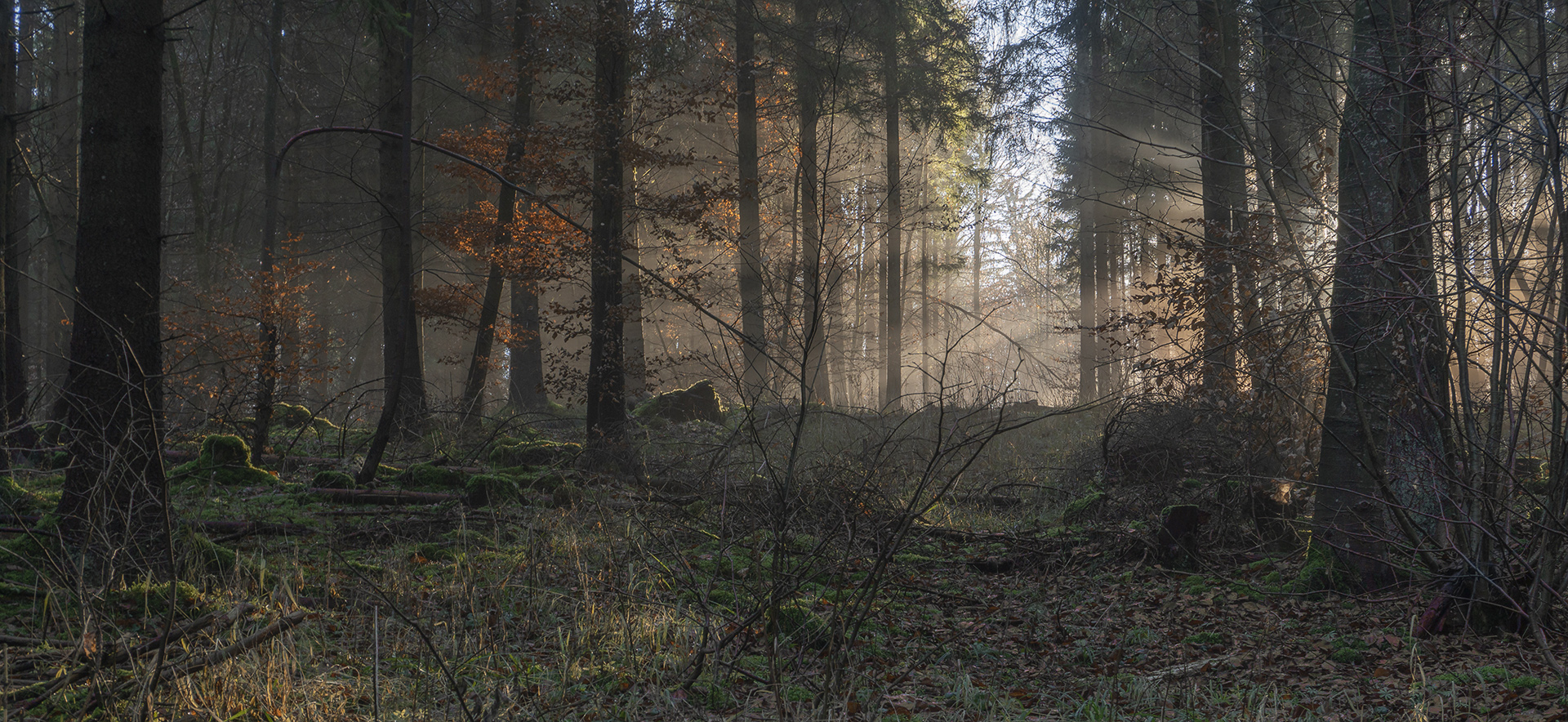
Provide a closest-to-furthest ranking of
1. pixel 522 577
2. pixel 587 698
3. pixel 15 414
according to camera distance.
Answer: pixel 587 698 < pixel 522 577 < pixel 15 414

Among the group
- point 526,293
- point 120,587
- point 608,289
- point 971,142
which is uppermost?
point 971,142

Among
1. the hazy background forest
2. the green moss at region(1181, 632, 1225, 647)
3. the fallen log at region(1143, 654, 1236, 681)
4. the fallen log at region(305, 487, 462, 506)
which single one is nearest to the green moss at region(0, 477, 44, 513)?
the hazy background forest

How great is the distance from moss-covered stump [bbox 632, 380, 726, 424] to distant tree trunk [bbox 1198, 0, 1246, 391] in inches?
341

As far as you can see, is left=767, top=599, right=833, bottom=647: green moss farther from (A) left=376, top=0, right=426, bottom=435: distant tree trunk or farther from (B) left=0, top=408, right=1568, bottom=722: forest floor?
(A) left=376, top=0, right=426, bottom=435: distant tree trunk

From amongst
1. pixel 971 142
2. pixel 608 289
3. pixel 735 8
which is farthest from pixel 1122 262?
pixel 608 289

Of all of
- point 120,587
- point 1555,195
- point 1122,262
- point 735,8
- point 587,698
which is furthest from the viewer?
point 1122,262

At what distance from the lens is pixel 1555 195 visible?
322 cm

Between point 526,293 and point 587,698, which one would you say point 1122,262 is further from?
point 587,698

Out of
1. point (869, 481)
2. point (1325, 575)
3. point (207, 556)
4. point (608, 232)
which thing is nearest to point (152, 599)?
point (207, 556)

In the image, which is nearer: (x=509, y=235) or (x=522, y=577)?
(x=522, y=577)

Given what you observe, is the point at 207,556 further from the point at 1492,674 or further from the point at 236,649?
the point at 1492,674

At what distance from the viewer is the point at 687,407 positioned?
1511 cm

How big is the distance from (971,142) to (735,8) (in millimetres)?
11854

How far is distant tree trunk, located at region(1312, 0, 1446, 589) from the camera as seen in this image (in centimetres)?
440
